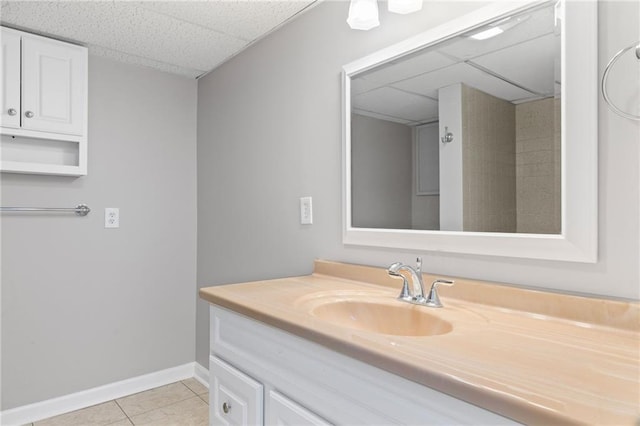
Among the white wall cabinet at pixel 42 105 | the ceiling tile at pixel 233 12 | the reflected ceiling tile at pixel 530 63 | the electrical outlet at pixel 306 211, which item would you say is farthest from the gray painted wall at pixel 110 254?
the reflected ceiling tile at pixel 530 63

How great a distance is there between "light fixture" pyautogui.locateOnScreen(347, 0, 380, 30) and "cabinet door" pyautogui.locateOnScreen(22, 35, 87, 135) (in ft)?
5.07

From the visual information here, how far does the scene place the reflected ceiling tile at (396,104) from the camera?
139 cm

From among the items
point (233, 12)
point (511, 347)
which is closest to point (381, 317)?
point (511, 347)

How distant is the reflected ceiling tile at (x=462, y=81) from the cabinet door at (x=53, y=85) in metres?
1.68

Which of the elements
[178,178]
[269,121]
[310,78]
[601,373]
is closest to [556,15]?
[601,373]

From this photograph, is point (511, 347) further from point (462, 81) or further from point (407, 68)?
point (407, 68)

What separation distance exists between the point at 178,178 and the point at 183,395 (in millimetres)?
1348

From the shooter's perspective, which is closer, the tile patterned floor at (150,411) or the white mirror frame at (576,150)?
the white mirror frame at (576,150)

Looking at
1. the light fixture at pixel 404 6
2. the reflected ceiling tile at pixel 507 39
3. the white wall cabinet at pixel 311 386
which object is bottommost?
the white wall cabinet at pixel 311 386

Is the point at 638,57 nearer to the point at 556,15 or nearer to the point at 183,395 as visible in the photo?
the point at 556,15

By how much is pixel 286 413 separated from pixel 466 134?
3.17ft

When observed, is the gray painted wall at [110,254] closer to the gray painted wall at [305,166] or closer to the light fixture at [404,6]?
the gray painted wall at [305,166]

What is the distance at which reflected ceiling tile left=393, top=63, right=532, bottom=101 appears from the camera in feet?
3.81

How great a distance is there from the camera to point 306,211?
184 centimetres
